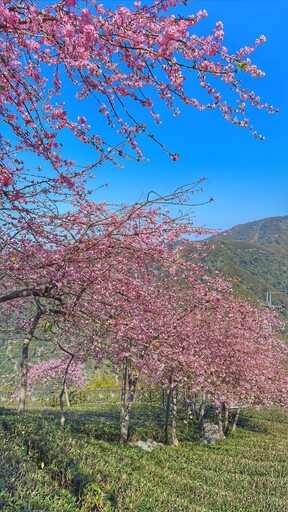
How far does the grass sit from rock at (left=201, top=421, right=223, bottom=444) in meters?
1.79

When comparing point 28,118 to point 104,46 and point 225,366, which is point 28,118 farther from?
point 225,366

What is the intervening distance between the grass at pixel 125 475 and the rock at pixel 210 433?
1792 millimetres

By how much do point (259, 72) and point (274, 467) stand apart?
495 inches

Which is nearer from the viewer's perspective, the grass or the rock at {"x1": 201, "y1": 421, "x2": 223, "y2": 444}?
the grass

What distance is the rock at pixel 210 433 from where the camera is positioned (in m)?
17.1

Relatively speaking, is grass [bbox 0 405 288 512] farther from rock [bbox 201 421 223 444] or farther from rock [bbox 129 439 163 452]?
rock [bbox 201 421 223 444]

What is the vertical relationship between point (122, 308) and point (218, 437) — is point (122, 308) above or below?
above

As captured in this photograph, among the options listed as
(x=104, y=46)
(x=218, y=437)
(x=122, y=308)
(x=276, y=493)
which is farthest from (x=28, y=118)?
(x=218, y=437)

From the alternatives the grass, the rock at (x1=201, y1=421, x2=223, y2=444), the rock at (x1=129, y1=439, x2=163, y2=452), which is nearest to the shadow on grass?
the rock at (x1=201, y1=421, x2=223, y2=444)

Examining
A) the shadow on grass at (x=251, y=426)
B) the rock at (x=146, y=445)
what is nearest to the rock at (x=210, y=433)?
the rock at (x=146, y=445)

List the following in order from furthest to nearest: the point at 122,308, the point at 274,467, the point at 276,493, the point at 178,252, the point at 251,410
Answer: the point at 251,410, the point at 274,467, the point at 276,493, the point at 178,252, the point at 122,308

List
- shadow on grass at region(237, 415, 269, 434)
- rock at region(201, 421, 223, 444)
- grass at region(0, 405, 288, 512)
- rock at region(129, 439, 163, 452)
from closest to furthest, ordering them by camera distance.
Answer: grass at region(0, 405, 288, 512) → rock at region(129, 439, 163, 452) → rock at region(201, 421, 223, 444) → shadow on grass at region(237, 415, 269, 434)

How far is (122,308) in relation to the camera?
680 cm

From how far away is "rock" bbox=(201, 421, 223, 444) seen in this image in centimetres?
1706
